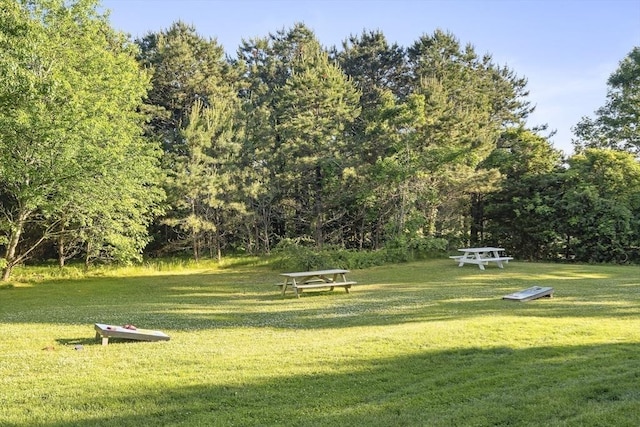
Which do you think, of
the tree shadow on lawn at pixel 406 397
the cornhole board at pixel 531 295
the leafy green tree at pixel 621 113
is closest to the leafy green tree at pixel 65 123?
the tree shadow on lawn at pixel 406 397

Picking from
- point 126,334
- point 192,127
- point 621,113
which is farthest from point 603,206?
point 126,334

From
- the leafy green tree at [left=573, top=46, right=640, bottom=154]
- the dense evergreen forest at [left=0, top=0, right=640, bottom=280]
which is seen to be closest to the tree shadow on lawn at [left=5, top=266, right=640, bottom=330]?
the dense evergreen forest at [left=0, top=0, right=640, bottom=280]

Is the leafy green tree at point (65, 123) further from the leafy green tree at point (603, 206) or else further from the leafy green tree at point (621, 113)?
the leafy green tree at point (621, 113)

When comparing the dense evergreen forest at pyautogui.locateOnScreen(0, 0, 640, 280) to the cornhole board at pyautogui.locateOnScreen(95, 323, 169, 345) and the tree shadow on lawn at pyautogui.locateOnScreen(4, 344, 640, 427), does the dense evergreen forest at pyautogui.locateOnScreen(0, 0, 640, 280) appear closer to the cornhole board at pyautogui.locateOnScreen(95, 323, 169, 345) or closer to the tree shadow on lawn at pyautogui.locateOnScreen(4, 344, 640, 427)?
the cornhole board at pyautogui.locateOnScreen(95, 323, 169, 345)

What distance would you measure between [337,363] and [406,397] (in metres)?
1.29

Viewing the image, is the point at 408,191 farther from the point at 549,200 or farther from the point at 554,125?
the point at 554,125

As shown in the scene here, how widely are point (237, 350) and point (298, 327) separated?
1.81 m

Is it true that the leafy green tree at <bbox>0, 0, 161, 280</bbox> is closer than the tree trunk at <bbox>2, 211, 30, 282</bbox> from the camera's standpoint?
Yes

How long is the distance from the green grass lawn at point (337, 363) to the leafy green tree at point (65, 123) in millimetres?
5101

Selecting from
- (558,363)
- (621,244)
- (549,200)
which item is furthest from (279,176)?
(558,363)

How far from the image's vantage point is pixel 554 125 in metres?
31.3

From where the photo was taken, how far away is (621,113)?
92.8 ft

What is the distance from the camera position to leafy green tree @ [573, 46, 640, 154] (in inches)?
1084

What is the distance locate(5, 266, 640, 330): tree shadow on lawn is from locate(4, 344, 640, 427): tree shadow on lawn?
2.79m
